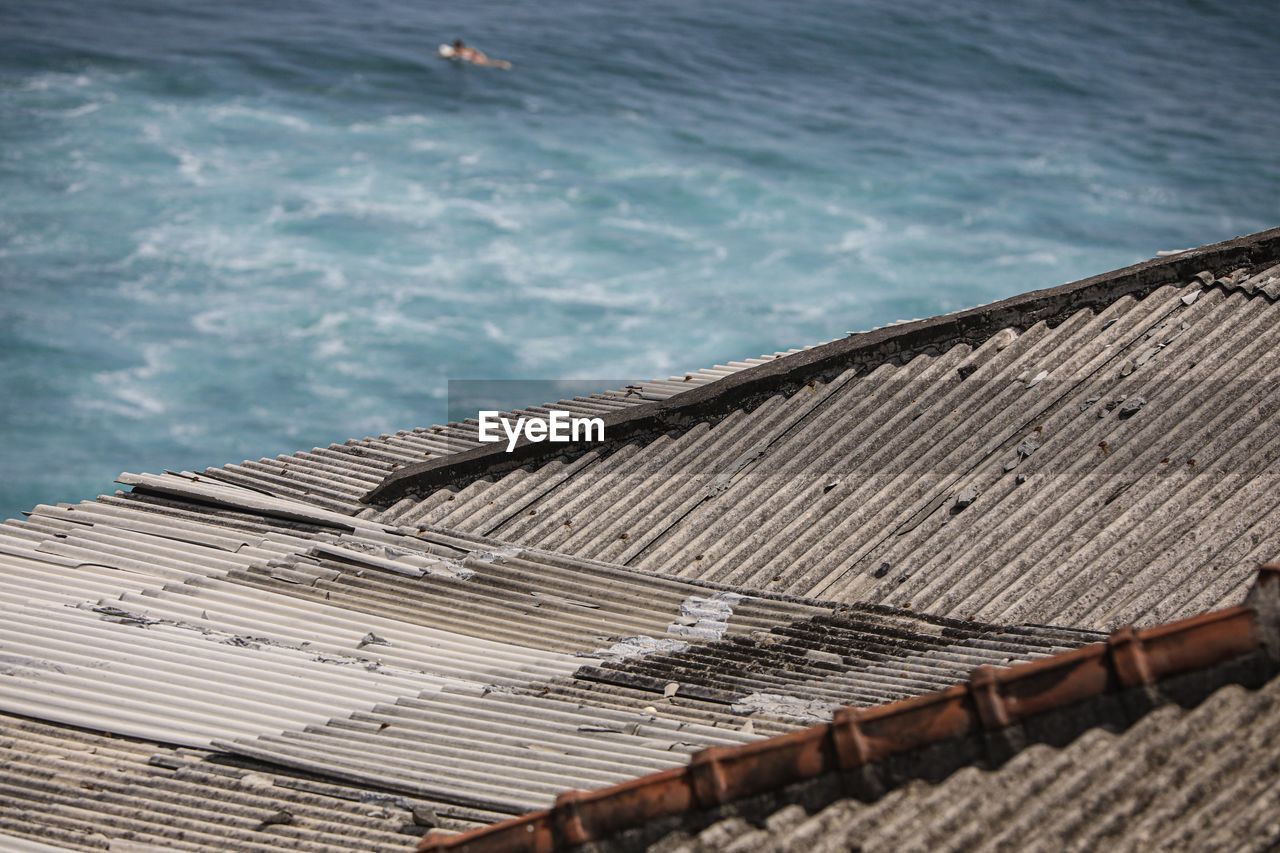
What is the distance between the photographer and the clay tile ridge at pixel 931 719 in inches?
280

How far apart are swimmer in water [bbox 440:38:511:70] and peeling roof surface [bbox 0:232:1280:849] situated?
4578 cm

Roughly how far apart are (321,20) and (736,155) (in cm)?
1946

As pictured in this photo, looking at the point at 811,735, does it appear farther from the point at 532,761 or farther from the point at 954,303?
the point at 954,303

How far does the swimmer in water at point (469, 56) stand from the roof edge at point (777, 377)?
46.9m

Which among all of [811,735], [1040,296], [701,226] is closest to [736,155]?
[701,226]

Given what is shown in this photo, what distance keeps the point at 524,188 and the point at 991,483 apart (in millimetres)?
41267

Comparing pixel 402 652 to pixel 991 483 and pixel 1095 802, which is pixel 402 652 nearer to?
pixel 991 483

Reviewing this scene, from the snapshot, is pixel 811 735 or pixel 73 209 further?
pixel 73 209

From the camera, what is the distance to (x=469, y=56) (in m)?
59.5

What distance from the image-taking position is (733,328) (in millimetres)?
46156

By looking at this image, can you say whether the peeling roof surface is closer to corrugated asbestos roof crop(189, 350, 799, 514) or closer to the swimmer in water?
corrugated asbestos roof crop(189, 350, 799, 514)

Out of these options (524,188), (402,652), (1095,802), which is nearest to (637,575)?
(402,652)

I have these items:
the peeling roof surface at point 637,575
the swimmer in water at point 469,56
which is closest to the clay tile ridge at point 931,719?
the peeling roof surface at point 637,575

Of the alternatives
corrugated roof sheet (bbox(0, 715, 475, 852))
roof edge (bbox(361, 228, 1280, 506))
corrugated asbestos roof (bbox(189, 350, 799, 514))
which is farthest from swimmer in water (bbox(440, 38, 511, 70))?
corrugated roof sheet (bbox(0, 715, 475, 852))
